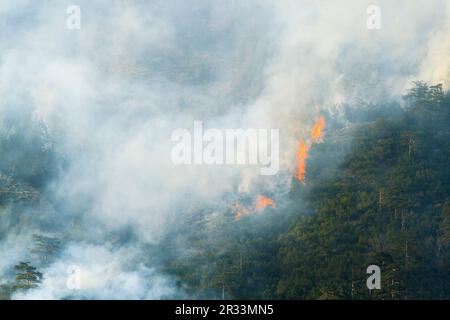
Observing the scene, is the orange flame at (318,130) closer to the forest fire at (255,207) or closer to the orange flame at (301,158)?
the orange flame at (301,158)

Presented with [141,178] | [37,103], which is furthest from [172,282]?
[37,103]

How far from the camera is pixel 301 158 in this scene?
107 meters

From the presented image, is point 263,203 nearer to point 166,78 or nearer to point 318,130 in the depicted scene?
point 318,130

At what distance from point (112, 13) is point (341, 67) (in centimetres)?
A: 3608

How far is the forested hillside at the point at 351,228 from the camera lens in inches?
3563

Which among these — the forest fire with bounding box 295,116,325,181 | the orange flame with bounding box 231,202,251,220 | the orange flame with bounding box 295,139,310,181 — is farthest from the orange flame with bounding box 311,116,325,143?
the orange flame with bounding box 231,202,251,220

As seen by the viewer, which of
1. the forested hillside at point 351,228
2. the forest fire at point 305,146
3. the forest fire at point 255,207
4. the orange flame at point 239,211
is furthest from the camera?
the forest fire at point 305,146

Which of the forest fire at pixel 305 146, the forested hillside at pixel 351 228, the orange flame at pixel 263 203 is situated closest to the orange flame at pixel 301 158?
the forest fire at pixel 305 146

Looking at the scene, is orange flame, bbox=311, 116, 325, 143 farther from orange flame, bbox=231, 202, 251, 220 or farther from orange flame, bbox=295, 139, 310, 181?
orange flame, bbox=231, 202, 251, 220

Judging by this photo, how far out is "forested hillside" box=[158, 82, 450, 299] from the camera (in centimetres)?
9050

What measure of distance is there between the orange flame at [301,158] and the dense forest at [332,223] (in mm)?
766

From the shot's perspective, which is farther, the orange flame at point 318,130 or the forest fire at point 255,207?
the orange flame at point 318,130

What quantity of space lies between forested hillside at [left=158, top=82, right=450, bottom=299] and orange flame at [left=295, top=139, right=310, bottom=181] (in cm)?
100
